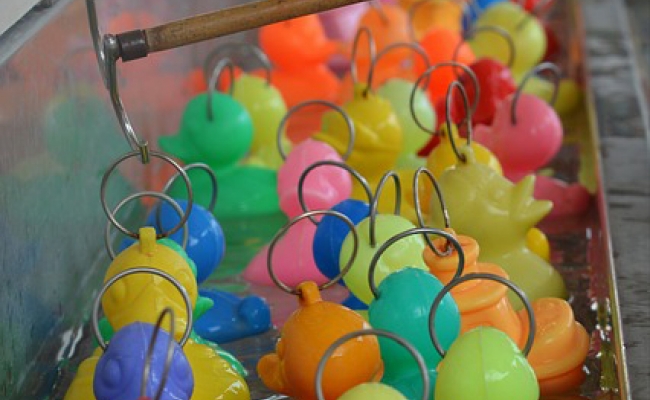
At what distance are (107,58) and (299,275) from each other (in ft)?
1.82

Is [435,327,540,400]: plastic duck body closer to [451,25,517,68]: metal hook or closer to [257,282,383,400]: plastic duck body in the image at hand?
[257,282,383,400]: plastic duck body

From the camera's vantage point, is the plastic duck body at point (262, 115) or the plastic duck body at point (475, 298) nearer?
the plastic duck body at point (475, 298)

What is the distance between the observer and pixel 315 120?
2379 millimetres

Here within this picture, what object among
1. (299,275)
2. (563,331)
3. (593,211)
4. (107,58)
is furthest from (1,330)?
(593,211)

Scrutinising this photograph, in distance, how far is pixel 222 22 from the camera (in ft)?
3.61

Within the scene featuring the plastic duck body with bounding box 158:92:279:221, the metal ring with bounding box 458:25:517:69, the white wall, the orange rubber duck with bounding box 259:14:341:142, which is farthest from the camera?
the orange rubber duck with bounding box 259:14:341:142

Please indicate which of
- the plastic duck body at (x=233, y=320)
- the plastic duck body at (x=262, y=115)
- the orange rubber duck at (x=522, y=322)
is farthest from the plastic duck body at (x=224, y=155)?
the orange rubber duck at (x=522, y=322)

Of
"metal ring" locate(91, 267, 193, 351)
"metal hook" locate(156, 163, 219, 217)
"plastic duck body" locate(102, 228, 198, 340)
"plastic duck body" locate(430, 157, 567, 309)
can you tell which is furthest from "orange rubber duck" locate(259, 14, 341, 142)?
"metal ring" locate(91, 267, 193, 351)

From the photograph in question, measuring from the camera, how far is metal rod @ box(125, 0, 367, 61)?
1.10 m

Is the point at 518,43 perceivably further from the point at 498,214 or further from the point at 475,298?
the point at 475,298

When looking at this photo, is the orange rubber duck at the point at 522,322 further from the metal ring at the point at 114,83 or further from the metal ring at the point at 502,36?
the metal ring at the point at 502,36

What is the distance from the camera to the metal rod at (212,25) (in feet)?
3.61

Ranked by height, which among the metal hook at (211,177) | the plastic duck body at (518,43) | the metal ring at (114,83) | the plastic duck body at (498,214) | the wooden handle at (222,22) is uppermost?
the wooden handle at (222,22)

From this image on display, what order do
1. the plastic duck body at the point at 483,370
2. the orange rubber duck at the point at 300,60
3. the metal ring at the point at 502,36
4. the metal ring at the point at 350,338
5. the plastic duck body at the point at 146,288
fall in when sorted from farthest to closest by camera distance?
1. the orange rubber duck at the point at 300,60
2. the metal ring at the point at 502,36
3. the plastic duck body at the point at 146,288
4. the plastic duck body at the point at 483,370
5. the metal ring at the point at 350,338
